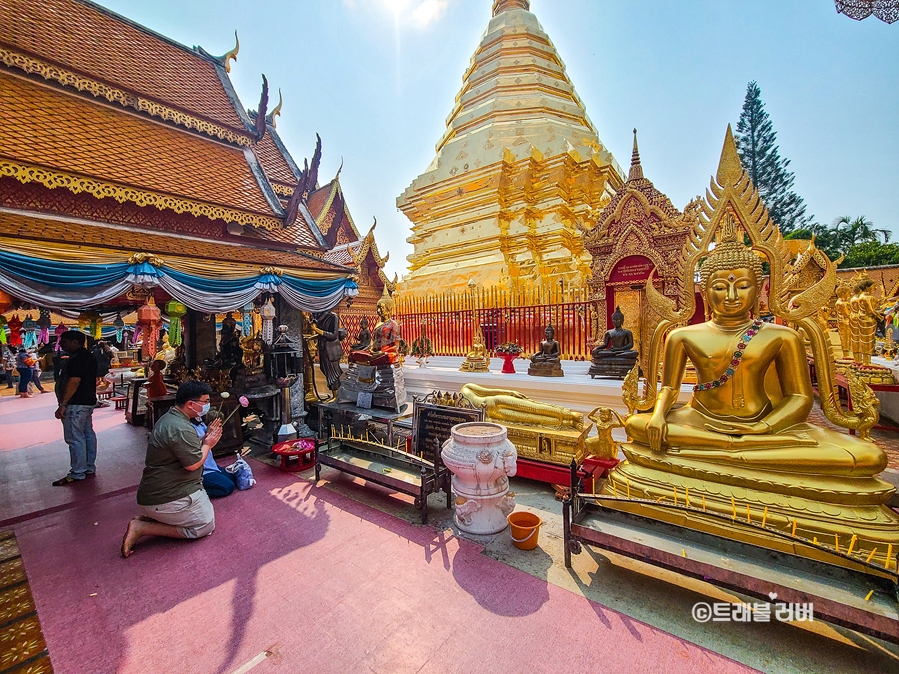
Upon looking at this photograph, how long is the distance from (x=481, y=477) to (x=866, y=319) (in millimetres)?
7558

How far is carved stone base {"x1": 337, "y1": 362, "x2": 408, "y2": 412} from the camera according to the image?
675 centimetres

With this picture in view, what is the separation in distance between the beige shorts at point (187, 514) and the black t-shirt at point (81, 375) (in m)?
2.75

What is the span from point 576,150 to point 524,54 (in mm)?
6555

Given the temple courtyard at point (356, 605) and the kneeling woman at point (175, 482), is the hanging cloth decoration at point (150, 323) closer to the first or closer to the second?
the kneeling woman at point (175, 482)

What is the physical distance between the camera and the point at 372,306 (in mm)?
18141

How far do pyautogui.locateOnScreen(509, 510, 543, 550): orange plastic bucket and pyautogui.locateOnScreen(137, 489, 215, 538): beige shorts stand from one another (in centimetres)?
305

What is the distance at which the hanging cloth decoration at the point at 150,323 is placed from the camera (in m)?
5.36

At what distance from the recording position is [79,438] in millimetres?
5527

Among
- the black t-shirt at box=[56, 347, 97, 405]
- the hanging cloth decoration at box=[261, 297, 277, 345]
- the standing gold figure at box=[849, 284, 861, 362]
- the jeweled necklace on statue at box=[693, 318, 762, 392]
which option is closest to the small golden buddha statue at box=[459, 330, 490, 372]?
the hanging cloth decoration at box=[261, 297, 277, 345]

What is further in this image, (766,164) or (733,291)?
(766,164)

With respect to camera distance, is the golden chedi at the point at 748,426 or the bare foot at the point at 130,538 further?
the bare foot at the point at 130,538

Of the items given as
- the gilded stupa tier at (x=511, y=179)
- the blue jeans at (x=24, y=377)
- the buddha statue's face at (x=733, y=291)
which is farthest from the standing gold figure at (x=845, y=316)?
the blue jeans at (x=24, y=377)

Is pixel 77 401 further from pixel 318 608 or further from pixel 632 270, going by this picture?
pixel 632 270

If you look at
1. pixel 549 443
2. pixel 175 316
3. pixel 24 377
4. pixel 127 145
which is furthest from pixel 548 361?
pixel 24 377
